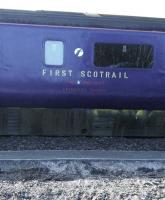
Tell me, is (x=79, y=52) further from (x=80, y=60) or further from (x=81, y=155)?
(x=81, y=155)

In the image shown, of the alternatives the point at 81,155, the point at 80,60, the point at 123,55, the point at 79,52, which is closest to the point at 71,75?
the point at 80,60

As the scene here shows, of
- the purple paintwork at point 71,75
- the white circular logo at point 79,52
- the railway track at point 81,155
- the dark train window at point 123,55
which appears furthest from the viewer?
the dark train window at point 123,55

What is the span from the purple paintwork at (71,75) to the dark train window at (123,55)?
110 mm

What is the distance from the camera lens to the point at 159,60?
11.5 meters

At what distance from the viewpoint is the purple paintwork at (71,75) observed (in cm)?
1082

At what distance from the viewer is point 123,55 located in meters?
11.4

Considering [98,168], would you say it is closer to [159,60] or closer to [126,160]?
[126,160]

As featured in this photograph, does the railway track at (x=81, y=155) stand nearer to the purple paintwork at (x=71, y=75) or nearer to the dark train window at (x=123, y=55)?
the purple paintwork at (x=71, y=75)

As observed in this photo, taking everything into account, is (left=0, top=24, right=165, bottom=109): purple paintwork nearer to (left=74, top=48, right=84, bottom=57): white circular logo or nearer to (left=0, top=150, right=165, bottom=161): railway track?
(left=74, top=48, right=84, bottom=57): white circular logo

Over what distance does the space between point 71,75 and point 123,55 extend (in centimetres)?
126

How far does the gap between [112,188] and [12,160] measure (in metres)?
1.81

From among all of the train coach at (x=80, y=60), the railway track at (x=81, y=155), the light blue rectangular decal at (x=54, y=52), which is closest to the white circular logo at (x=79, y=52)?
the train coach at (x=80, y=60)

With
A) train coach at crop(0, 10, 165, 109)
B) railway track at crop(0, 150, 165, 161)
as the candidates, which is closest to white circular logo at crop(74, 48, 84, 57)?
train coach at crop(0, 10, 165, 109)

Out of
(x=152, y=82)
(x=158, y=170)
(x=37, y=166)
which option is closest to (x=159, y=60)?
(x=152, y=82)
